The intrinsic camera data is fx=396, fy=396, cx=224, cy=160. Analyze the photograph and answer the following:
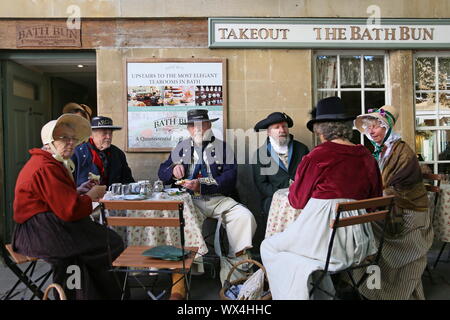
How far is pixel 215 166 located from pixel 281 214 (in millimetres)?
1342

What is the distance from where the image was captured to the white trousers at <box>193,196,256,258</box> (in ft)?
13.5

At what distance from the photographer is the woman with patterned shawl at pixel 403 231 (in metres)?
3.56

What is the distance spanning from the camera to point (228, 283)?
3641mm

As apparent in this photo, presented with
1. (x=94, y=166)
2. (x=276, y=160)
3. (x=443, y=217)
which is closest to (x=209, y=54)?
(x=276, y=160)

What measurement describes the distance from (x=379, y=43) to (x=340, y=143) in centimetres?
309

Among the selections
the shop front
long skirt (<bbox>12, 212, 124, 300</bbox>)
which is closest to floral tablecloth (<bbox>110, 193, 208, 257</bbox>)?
long skirt (<bbox>12, 212, 124, 300</bbox>)

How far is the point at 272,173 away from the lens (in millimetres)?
4660

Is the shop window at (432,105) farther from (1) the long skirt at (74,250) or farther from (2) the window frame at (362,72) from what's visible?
(1) the long skirt at (74,250)

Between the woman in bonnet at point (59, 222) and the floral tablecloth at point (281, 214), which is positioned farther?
the floral tablecloth at point (281, 214)

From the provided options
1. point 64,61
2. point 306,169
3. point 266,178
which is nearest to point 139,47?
point 64,61

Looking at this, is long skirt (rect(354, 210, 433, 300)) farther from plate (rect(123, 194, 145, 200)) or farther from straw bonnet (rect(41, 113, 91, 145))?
straw bonnet (rect(41, 113, 91, 145))

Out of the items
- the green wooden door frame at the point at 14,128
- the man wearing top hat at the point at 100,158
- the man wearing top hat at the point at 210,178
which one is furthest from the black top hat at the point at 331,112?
the green wooden door frame at the point at 14,128

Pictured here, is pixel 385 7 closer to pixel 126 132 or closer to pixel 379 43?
pixel 379 43

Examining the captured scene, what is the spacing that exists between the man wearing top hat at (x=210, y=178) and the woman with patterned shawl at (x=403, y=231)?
131 centimetres
